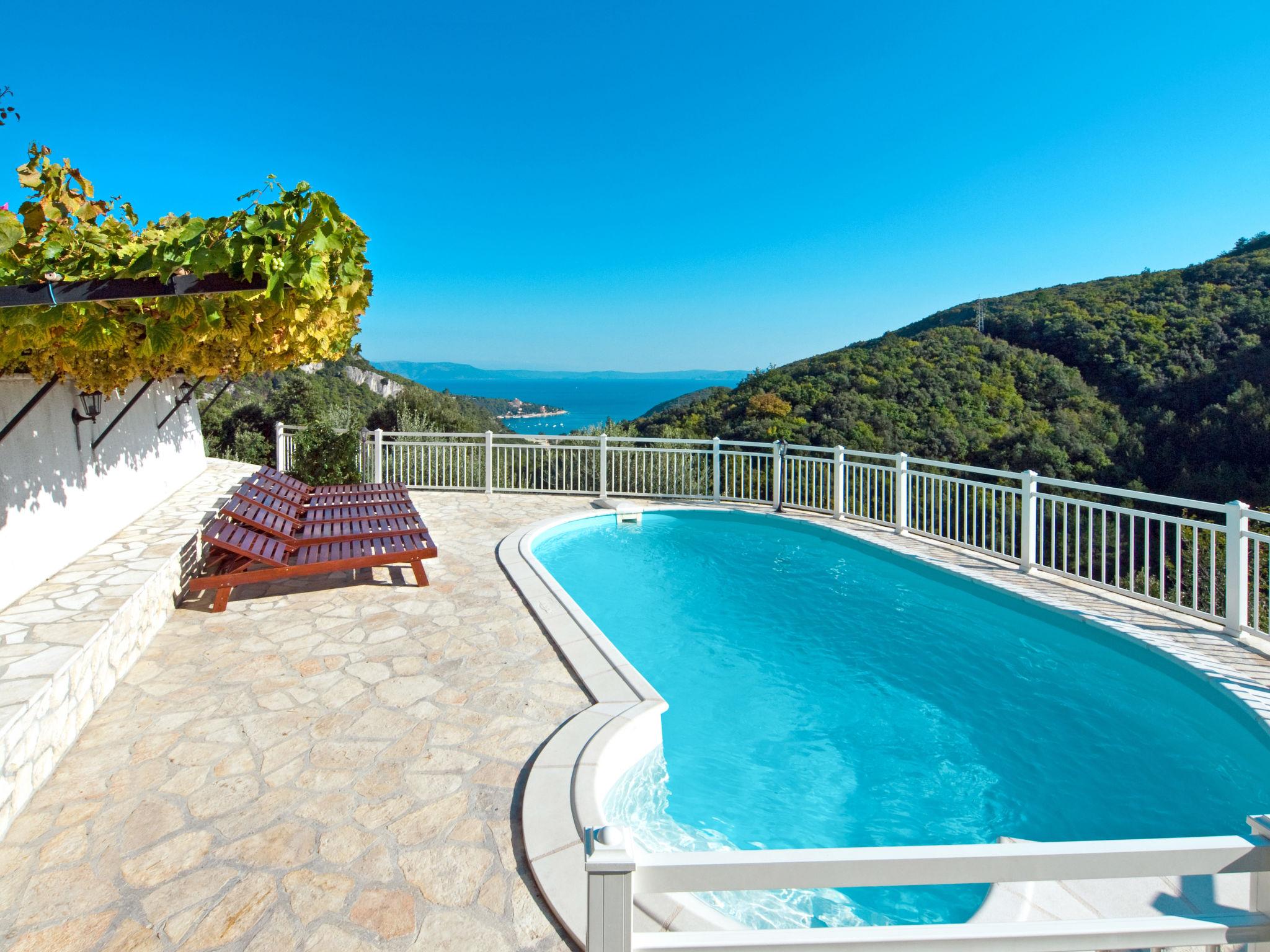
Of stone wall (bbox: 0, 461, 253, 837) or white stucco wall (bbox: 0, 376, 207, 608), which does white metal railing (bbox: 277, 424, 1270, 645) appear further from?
stone wall (bbox: 0, 461, 253, 837)

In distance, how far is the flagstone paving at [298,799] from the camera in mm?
1892

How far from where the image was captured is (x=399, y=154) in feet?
45.9

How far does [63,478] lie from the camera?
457 cm

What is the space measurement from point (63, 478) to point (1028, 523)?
7706mm

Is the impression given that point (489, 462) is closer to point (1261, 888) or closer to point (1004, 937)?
point (1004, 937)

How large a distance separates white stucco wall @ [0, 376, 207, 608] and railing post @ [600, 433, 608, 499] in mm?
5237

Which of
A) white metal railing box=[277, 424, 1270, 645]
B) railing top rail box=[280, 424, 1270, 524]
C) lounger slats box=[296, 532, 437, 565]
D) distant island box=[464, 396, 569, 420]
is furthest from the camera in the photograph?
distant island box=[464, 396, 569, 420]

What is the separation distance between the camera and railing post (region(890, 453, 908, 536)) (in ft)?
23.2

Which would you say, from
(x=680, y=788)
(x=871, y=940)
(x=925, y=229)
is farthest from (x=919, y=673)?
(x=925, y=229)

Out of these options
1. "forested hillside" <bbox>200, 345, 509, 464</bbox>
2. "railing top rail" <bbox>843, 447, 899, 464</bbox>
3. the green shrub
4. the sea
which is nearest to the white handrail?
"railing top rail" <bbox>843, 447, 899, 464</bbox>

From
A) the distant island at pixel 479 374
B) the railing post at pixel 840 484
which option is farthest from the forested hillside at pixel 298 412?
the distant island at pixel 479 374

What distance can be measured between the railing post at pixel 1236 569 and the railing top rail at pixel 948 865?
4086 mm

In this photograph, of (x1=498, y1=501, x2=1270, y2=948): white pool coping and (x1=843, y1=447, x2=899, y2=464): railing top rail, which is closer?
(x1=498, y1=501, x2=1270, y2=948): white pool coping

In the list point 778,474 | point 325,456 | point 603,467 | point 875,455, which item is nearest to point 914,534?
point 875,455
